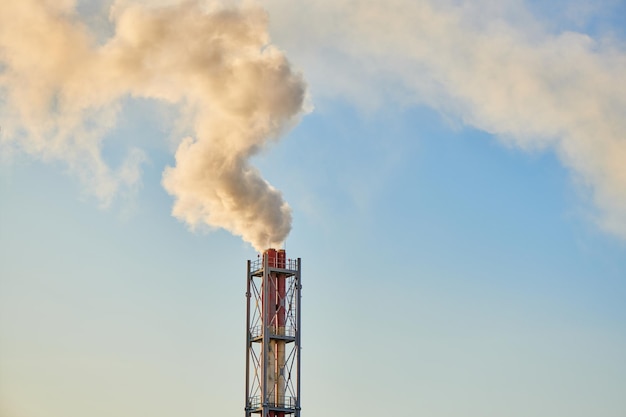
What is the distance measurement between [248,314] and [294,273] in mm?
5465

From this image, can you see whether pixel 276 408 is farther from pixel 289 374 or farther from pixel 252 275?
pixel 252 275

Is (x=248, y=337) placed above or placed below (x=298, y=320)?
below

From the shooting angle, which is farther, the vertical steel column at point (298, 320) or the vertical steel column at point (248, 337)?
the vertical steel column at point (298, 320)

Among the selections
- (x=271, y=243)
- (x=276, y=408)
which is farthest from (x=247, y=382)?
(x=271, y=243)

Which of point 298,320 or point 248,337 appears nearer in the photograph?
point 248,337

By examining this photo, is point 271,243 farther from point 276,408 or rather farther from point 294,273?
point 276,408

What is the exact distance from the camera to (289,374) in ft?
384

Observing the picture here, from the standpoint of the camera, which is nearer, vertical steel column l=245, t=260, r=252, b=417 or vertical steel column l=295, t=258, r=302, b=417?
vertical steel column l=245, t=260, r=252, b=417

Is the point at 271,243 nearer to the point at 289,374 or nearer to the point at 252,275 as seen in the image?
the point at 252,275

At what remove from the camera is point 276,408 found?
378ft

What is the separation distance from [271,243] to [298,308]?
660 centimetres

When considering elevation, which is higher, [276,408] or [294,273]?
[294,273]

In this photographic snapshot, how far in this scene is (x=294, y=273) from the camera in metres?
118

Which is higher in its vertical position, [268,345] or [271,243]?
[271,243]
